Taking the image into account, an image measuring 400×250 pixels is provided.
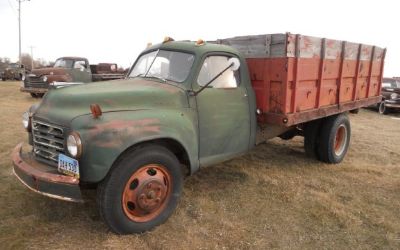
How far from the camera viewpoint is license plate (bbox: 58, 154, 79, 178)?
11.4 feet

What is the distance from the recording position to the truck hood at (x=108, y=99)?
3.79 m

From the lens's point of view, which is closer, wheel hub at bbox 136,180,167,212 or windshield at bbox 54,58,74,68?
wheel hub at bbox 136,180,167,212

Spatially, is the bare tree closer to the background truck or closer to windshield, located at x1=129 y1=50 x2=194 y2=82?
the background truck

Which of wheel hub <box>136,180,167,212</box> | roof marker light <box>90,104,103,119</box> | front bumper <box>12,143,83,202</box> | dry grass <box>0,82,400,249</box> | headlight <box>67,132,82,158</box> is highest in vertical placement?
roof marker light <box>90,104,103,119</box>

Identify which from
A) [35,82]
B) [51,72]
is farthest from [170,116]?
[35,82]

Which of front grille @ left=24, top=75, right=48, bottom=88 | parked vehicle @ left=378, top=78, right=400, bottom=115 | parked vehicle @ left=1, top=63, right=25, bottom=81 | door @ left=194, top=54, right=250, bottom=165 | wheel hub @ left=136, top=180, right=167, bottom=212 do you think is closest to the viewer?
wheel hub @ left=136, top=180, right=167, bottom=212

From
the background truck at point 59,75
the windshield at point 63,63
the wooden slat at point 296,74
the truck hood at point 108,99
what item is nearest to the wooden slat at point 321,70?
the wooden slat at point 296,74

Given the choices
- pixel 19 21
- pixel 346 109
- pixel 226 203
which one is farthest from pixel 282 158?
pixel 19 21

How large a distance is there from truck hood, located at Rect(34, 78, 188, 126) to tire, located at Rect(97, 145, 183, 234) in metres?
0.52

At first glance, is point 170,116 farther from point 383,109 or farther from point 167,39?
point 383,109

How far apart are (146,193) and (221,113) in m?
1.51

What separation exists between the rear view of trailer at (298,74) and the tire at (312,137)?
48 centimetres

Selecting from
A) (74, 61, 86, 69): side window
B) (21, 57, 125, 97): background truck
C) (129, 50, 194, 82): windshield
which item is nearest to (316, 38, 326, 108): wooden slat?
(129, 50, 194, 82): windshield

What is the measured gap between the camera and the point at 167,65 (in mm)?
4844
